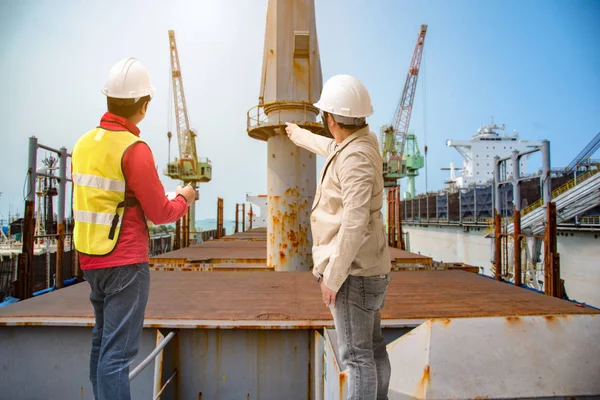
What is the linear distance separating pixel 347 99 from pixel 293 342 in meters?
2.70

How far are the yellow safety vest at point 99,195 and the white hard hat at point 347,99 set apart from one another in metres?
1.26

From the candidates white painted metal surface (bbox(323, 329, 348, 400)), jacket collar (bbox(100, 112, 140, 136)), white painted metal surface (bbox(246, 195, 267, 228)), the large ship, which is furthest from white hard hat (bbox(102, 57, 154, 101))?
white painted metal surface (bbox(246, 195, 267, 228))

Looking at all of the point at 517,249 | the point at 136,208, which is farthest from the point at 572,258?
the point at 136,208

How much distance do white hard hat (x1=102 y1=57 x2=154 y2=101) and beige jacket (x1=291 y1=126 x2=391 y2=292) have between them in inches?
50.0

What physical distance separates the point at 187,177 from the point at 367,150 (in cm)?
4851

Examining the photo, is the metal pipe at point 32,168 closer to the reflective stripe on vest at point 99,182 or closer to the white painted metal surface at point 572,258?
the reflective stripe on vest at point 99,182

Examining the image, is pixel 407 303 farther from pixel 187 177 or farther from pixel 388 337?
pixel 187 177

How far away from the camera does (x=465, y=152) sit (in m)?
47.8

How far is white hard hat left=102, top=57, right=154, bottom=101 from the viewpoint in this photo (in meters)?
2.08

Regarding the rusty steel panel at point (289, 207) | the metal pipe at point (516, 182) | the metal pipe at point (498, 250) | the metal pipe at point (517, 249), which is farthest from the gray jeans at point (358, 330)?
the metal pipe at point (498, 250)

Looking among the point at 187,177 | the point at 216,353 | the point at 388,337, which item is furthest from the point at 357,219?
the point at 187,177

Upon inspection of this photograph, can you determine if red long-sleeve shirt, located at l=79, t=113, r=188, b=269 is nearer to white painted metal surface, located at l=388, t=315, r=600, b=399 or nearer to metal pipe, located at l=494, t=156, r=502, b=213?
white painted metal surface, located at l=388, t=315, r=600, b=399

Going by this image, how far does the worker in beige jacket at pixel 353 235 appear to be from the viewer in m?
1.99

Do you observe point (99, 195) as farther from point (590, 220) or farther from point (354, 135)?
point (590, 220)
